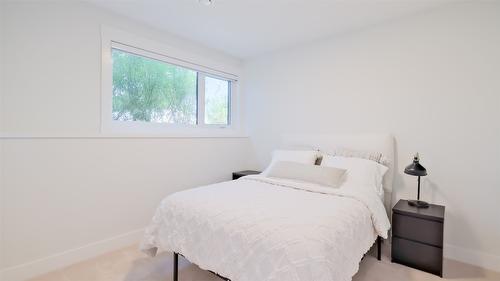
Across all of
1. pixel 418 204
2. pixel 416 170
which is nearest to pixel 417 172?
pixel 416 170

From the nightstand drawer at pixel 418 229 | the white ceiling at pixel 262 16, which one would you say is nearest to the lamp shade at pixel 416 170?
the nightstand drawer at pixel 418 229

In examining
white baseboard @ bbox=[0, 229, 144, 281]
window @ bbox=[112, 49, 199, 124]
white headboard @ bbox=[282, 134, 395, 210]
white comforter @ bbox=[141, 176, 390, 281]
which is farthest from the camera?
window @ bbox=[112, 49, 199, 124]

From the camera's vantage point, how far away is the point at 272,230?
4.24 feet

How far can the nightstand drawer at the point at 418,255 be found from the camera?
1945mm

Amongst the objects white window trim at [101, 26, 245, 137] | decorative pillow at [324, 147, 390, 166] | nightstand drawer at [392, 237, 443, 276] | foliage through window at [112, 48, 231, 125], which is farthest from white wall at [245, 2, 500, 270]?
foliage through window at [112, 48, 231, 125]

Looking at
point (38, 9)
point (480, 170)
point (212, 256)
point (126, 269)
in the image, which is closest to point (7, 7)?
point (38, 9)

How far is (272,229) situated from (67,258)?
77.0 inches

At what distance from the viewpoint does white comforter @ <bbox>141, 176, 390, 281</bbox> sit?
1.18 metres

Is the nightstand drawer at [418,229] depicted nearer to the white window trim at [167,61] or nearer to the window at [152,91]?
the white window trim at [167,61]

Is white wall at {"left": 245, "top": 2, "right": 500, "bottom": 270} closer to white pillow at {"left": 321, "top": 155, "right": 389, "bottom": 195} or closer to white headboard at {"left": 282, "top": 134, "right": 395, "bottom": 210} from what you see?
white headboard at {"left": 282, "top": 134, "right": 395, "bottom": 210}

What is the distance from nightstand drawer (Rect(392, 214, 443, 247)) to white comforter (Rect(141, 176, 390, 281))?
26 centimetres

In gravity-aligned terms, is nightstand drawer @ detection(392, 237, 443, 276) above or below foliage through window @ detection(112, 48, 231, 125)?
below

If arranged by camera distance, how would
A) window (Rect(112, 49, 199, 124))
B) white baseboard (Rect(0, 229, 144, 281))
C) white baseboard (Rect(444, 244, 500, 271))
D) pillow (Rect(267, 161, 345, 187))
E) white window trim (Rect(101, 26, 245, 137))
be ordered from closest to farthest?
white baseboard (Rect(0, 229, 144, 281)) → white baseboard (Rect(444, 244, 500, 271)) → pillow (Rect(267, 161, 345, 187)) → white window trim (Rect(101, 26, 245, 137)) → window (Rect(112, 49, 199, 124))

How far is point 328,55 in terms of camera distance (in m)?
3.02
